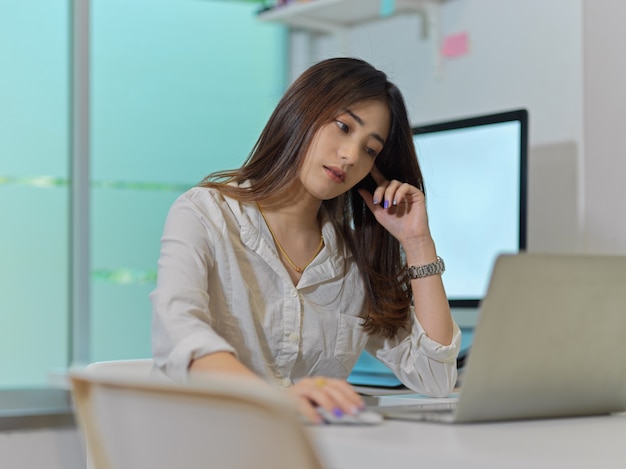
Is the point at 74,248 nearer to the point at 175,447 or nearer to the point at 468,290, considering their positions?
the point at 468,290

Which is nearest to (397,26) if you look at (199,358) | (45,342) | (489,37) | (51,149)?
(489,37)

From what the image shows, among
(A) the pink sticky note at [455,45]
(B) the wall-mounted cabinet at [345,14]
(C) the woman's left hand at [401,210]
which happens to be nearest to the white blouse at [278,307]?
(C) the woman's left hand at [401,210]

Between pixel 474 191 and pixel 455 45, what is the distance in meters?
0.68

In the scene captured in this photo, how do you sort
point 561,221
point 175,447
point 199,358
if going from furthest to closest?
point 561,221 → point 199,358 → point 175,447

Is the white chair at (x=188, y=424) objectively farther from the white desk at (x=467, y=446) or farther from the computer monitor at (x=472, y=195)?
the computer monitor at (x=472, y=195)

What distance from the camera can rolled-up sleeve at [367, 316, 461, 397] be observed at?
58.4 inches

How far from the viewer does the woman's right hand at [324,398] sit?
83cm

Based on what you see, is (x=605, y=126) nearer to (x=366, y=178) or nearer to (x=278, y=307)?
(x=366, y=178)

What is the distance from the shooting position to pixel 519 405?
90 cm

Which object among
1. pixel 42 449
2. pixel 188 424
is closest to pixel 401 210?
pixel 188 424

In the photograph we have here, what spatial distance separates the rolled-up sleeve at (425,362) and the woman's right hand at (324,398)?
64cm


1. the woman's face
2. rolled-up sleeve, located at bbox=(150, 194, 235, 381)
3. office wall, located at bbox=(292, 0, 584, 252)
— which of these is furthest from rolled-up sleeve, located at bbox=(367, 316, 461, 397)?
office wall, located at bbox=(292, 0, 584, 252)

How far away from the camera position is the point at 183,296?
3.91ft

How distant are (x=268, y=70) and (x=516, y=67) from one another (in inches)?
43.6
